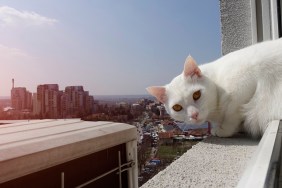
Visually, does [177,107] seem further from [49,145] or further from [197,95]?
[49,145]

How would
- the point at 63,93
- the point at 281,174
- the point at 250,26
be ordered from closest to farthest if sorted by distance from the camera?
the point at 281,174, the point at 63,93, the point at 250,26

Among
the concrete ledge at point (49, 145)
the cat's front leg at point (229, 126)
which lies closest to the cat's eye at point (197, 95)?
the cat's front leg at point (229, 126)

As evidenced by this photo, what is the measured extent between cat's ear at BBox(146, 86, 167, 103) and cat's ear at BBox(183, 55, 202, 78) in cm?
15

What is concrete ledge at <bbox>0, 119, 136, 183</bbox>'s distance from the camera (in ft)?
1.43

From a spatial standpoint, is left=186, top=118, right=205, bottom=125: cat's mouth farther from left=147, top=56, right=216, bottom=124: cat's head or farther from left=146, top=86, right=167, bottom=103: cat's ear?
left=146, top=86, right=167, bottom=103: cat's ear

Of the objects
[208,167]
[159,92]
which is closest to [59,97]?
[159,92]

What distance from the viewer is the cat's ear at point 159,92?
1.55 metres

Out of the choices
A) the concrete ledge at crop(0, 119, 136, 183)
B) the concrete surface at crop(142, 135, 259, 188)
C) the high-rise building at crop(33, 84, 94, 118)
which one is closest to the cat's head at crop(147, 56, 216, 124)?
the concrete surface at crop(142, 135, 259, 188)

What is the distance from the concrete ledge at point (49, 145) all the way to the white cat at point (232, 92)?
2.39 feet

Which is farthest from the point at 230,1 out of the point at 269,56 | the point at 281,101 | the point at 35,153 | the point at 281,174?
the point at 35,153

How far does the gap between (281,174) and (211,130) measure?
991mm

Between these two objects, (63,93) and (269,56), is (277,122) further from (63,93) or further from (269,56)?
(63,93)

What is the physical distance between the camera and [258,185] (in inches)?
17.9

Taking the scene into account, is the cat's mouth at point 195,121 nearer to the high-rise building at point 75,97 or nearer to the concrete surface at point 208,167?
the concrete surface at point 208,167
